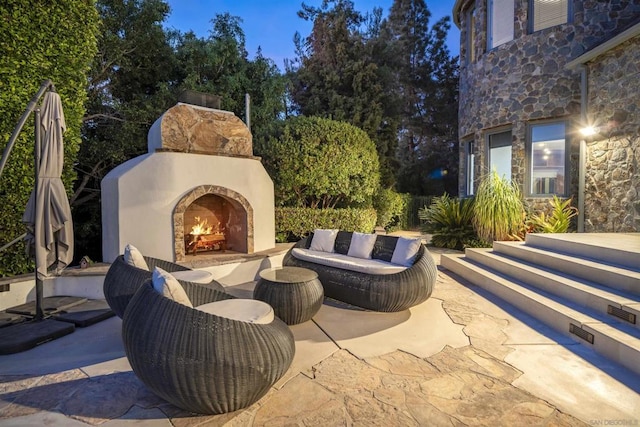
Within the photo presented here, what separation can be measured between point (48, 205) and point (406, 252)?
4.49 metres

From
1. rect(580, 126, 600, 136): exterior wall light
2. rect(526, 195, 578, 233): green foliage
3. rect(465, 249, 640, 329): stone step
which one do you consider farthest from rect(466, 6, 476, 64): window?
rect(465, 249, 640, 329): stone step

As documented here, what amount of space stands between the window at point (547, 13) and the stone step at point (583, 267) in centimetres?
558

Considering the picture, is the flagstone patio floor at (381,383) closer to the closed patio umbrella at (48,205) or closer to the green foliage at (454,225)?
the closed patio umbrella at (48,205)

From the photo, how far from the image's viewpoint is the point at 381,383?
2.79 meters

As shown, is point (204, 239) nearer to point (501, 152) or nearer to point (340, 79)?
point (501, 152)

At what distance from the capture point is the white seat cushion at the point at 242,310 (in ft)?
8.99

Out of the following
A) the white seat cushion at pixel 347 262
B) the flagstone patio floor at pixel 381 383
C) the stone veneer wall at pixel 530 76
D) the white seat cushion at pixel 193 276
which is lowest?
the flagstone patio floor at pixel 381 383

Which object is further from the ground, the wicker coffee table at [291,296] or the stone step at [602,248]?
the stone step at [602,248]

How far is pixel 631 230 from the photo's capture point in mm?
6504

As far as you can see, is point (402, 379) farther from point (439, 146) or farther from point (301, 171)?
point (439, 146)

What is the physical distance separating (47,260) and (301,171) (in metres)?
5.53

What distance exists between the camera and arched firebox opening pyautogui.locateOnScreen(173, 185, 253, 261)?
6684 mm

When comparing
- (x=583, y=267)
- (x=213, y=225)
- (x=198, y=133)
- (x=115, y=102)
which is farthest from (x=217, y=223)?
(x=583, y=267)

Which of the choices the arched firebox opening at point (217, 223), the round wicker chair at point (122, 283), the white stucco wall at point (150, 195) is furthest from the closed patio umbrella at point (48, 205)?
the arched firebox opening at point (217, 223)
